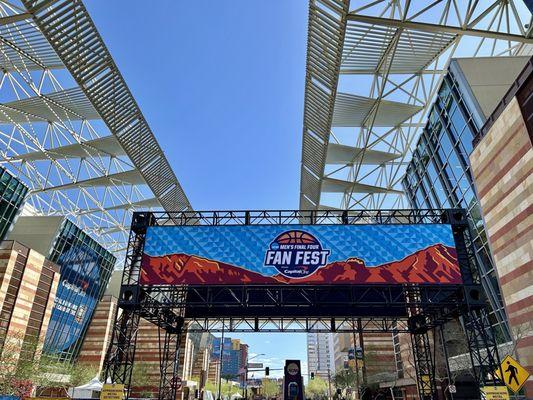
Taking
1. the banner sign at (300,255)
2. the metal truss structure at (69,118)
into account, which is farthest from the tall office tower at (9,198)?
the banner sign at (300,255)

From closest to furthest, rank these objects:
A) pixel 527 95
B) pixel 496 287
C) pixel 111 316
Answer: pixel 527 95
pixel 496 287
pixel 111 316

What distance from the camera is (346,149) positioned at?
3634 centimetres

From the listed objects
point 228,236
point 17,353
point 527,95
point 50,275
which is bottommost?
point 17,353

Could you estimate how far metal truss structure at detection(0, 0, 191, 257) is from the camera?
24359mm

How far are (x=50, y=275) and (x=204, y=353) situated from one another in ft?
193

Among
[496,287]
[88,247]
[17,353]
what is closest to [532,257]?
[496,287]

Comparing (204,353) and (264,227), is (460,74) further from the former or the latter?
(204,353)

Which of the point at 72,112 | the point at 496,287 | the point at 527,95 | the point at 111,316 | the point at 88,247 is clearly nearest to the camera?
the point at 527,95

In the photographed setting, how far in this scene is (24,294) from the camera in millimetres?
40344

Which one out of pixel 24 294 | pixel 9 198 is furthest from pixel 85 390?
pixel 9 198

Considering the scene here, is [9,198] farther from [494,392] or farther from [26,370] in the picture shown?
[494,392]

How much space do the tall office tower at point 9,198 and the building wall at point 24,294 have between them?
2079 millimetres

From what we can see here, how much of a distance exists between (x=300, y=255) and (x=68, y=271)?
37.1 m

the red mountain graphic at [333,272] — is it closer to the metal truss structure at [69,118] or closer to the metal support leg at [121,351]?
the metal support leg at [121,351]
